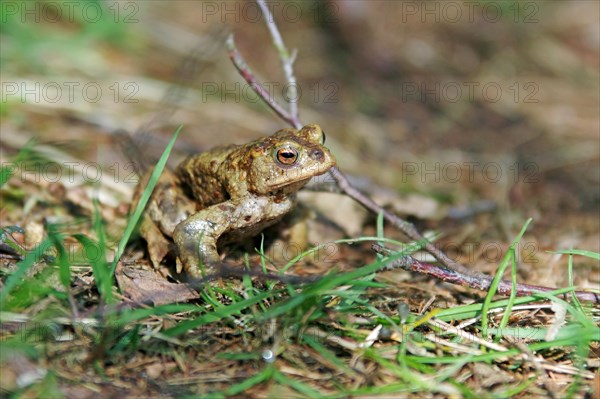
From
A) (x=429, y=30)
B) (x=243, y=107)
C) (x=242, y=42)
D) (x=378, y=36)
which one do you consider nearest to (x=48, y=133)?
(x=243, y=107)

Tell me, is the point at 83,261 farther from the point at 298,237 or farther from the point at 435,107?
the point at 435,107

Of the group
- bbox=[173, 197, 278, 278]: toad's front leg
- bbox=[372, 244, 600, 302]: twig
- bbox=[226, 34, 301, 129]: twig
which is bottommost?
bbox=[372, 244, 600, 302]: twig

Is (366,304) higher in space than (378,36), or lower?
lower

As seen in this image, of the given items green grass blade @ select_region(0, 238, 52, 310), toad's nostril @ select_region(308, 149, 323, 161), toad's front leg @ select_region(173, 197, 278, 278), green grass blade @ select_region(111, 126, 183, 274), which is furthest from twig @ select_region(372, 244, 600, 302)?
green grass blade @ select_region(0, 238, 52, 310)

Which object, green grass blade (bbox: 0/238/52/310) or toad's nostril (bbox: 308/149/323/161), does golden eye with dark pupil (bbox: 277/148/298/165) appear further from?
green grass blade (bbox: 0/238/52/310)

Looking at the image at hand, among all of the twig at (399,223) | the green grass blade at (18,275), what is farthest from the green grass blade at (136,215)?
the twig at (399,223)

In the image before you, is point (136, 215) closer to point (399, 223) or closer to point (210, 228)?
point (210, 228)

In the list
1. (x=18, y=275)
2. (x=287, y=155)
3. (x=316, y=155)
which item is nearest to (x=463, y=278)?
(x=316, y=155)
